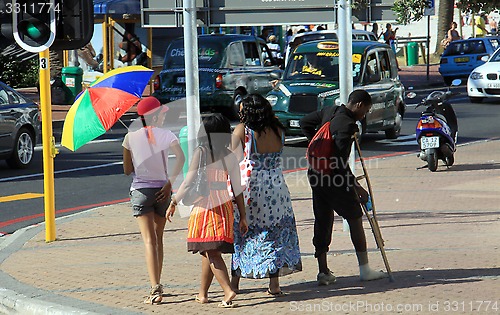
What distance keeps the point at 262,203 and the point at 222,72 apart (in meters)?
16.0

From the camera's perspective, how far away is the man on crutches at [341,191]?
797 cm

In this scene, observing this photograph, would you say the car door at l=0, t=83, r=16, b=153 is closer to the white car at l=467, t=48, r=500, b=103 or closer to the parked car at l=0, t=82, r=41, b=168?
the parked car at l=0, t=82, r=41, b=168

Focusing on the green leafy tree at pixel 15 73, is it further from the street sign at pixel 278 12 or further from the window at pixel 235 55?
the street sign at pixel 278 12

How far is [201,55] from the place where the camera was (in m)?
24.2

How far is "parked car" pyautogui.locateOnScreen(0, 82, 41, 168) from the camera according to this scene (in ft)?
53.7

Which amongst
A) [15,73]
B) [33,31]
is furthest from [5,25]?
[15,73]

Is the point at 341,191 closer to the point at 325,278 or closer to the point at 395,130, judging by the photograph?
the point at 325,278

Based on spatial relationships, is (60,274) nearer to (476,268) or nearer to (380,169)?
(476,268)

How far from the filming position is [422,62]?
46.8 meters

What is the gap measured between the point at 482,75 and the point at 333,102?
28.5ft

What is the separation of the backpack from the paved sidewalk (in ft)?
3.18

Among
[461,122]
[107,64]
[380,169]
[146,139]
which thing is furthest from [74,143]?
[107,64]

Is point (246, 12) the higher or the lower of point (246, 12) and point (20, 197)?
the higher

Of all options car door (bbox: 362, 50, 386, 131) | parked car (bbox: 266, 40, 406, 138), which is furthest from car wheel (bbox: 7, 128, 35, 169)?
car door (bbox: 362, 50, 386, 131)
